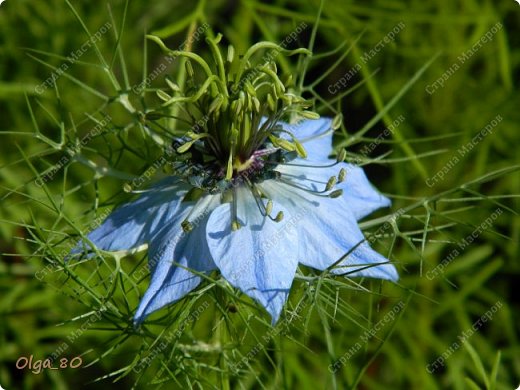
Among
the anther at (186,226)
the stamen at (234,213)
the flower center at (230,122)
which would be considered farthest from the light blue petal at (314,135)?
the anther at (186,226)

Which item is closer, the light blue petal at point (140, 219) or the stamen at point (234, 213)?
the stamen at point (234, 213)

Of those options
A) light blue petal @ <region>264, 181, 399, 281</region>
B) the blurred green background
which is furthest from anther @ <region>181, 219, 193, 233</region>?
the blurred green background

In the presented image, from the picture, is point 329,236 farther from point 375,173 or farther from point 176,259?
point 375,173

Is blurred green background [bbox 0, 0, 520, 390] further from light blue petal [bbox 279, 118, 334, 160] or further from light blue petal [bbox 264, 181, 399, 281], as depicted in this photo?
light blue petal [bbox 264, 181, 399, 281]

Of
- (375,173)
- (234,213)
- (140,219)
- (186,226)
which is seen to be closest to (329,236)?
(234,213)

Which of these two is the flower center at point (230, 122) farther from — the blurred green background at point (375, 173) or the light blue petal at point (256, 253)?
the blurred green background at point (375, 173)
